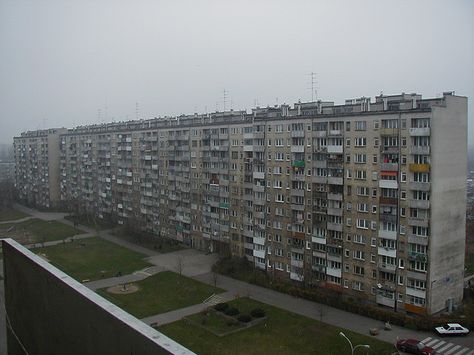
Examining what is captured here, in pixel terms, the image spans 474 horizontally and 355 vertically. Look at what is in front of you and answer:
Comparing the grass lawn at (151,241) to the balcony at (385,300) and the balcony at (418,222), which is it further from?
the balcony at (418,222)

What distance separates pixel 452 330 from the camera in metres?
18.8

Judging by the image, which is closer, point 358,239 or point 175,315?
point 175,315

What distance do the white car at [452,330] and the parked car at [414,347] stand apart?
1.50 m

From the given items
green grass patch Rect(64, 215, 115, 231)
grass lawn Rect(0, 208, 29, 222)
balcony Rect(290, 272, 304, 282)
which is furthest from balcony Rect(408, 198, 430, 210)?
grass lawn Rect(0, 208, 29, 222)

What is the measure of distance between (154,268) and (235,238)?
17.9 ft

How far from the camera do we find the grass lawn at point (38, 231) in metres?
39.8

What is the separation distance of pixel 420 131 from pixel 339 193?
16.8 feet

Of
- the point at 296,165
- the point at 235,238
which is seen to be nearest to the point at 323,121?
the point at 296,165

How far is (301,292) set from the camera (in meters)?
23.8

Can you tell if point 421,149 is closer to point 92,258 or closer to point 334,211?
point 334,211

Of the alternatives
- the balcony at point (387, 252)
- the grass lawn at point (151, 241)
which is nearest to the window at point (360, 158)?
the balcony at point (387, 252)

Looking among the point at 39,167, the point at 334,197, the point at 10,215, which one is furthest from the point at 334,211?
the point at 39,167

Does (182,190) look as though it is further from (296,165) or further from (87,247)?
(296,165)

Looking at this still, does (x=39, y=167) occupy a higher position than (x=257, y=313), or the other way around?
(x=39, y=167)
